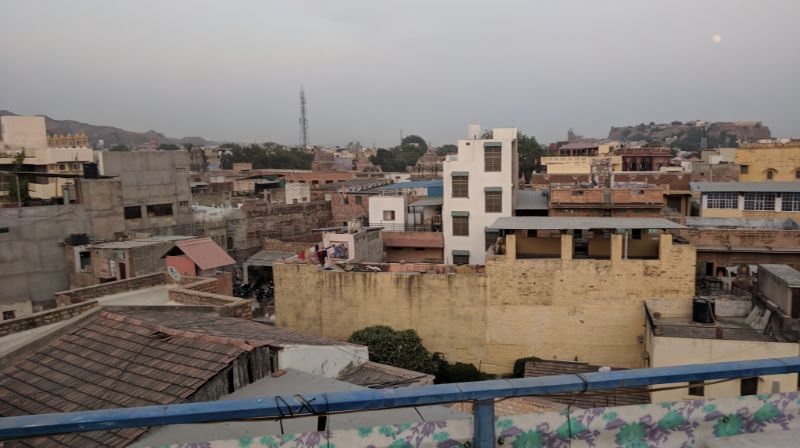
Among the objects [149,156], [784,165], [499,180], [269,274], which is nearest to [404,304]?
[499,180]

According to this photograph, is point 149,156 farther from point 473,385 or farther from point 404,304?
point 473,385

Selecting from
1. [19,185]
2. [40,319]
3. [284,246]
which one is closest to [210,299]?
[40,319]

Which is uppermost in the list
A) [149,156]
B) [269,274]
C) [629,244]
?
[149,156]

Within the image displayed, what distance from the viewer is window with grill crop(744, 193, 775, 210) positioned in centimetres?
2276

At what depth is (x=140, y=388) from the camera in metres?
6.04

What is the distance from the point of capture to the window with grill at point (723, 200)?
926 inches

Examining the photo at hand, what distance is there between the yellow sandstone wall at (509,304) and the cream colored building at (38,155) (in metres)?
16.6

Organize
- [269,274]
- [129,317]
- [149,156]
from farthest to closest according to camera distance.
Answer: [269,274], [149,156], [129,317]

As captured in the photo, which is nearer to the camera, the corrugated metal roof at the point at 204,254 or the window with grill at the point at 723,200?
the corrugated metal roof at the point at 204,254

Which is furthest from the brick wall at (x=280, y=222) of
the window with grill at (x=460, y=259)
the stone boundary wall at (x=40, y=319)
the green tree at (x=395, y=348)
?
the stone boundary wall at (x=40, y=319)

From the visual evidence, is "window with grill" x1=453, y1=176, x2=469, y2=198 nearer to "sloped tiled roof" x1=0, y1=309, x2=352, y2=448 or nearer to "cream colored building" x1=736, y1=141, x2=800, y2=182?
"sloped tiled roof" x1=0, y1=309, x2=352, y2=448

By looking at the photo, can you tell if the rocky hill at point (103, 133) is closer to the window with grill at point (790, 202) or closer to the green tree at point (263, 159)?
the green tree at point (263, 159)

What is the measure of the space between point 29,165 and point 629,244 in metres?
32.4

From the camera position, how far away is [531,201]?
25.7 meters
